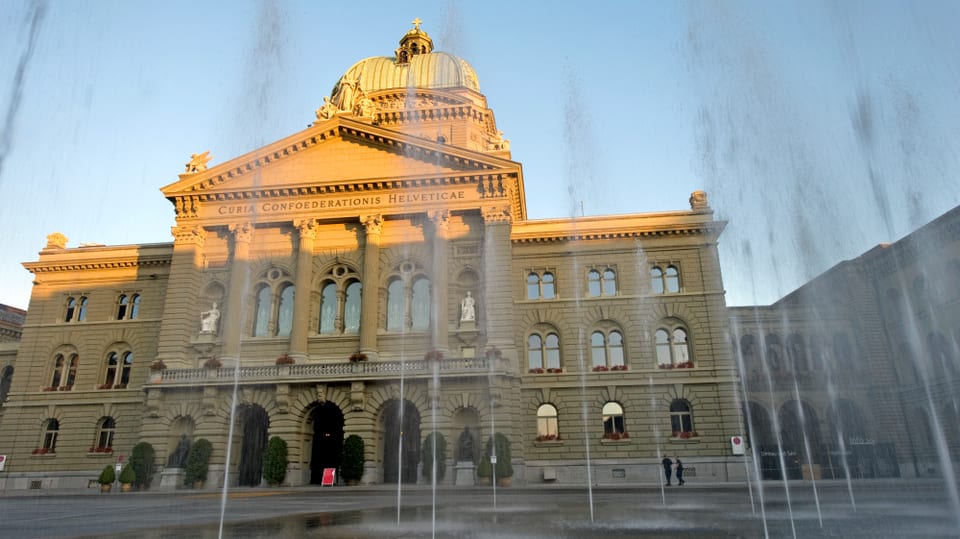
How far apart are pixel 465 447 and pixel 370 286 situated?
10397 millimetres

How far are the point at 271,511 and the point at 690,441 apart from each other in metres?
23.6

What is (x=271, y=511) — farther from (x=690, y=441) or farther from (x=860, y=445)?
(x=860, y=445)

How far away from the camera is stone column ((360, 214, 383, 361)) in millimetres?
33969

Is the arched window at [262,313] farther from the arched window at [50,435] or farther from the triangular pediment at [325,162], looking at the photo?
the arched window at [50,435]

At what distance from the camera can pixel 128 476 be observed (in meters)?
30.6

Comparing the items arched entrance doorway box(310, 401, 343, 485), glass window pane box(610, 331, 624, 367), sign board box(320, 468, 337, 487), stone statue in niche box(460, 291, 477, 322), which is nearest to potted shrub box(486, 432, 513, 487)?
stone statue in niche box(460, 291, 477, 322)

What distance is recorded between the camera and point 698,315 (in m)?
35.7

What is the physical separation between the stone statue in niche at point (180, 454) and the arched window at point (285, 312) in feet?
24.1

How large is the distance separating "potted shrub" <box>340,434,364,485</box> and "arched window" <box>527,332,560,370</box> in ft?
35.9

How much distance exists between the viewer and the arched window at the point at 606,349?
117ft

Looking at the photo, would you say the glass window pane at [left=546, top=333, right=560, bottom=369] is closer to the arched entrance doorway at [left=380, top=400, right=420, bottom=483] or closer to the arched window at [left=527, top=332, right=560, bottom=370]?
the arched window at [left=527, top=332, right=560, bottom=370]

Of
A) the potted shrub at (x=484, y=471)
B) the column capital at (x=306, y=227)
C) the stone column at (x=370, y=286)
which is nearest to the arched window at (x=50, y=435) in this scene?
the column capital at (x=306, y=227)

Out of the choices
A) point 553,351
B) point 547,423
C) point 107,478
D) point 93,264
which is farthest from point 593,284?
point 93,264

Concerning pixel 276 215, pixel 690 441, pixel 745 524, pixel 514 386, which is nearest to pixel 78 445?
pixel 276 215
